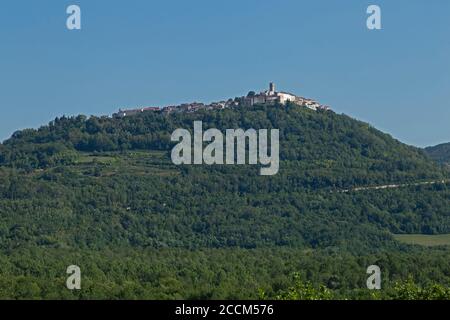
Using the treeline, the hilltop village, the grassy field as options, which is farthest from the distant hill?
the treeline

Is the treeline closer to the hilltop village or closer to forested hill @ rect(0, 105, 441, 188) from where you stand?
forested hill @ rect(0, 105, 441, 188)

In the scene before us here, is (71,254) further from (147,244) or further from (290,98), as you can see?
(290,98)

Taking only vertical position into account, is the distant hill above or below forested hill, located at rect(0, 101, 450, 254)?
above

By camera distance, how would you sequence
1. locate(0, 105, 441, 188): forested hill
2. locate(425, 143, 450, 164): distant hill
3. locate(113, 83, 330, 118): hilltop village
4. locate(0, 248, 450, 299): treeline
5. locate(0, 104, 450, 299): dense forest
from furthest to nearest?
locate(425, 143, 450, 164): distant hill → locate(113, 83, 330, 118): hilltop village → locate(0, 105, 441, 188): forested hill → locate(0, 104, 450, 299): dense forest → locate(0, 248, 450, 299): treeline

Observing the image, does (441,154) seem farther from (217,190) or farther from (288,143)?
(217,190)

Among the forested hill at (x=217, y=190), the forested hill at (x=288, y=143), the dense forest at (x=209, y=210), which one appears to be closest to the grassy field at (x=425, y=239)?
the forested hill at (x=217, y=190)

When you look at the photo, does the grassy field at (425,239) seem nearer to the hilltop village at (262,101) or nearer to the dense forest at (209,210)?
the dense forest at (209,210)

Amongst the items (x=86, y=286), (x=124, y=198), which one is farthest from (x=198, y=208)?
(x=86, y=286)

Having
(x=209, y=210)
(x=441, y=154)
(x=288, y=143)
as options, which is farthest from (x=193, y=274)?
(x=441, y=154)
